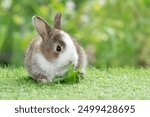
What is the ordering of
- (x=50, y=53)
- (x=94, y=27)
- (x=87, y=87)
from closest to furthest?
(x=87, y=87)
(x=50, y=53)
(x=94, y=27)

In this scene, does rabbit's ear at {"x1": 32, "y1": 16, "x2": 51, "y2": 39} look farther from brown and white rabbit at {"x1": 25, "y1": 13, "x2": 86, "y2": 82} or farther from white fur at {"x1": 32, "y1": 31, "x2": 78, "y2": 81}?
white fur at {"x1": 32, "y1": 31, "x2": 78, "y2": 81}

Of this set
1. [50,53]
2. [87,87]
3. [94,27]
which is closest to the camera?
[87,87]

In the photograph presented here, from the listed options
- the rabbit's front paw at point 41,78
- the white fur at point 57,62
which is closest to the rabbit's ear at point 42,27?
the white fur at point 57,62

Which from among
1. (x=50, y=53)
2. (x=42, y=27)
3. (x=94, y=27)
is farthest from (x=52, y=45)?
(x=94, y=27)

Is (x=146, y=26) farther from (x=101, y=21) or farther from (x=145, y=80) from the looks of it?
(x=145, y=80)

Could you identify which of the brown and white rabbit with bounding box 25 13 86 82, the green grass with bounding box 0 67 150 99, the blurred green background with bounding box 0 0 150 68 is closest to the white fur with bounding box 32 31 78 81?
the brown and white rabbit with bounding box 25 13 86 82

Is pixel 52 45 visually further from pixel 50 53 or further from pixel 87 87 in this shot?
pixel 87 87

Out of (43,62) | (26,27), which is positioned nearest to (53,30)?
(43,62)

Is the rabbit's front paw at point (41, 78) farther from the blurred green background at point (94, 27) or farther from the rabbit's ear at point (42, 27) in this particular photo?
the blurred green background at point (94, 27)
